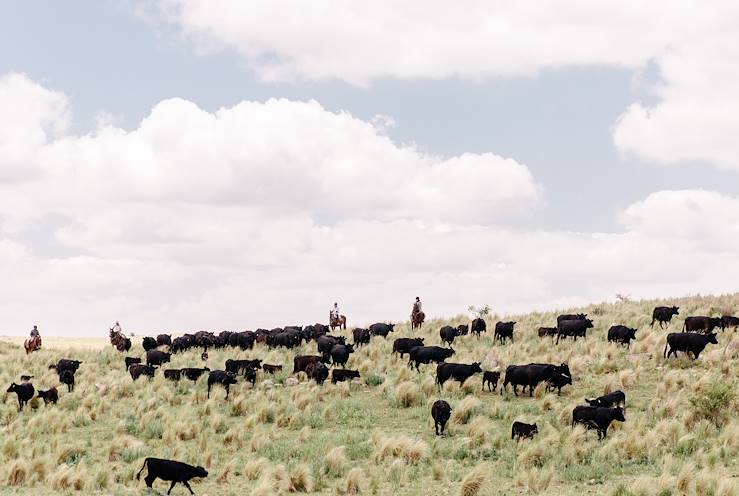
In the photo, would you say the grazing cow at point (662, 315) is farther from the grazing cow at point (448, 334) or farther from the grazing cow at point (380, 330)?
the grazing cow at point (380, 330)

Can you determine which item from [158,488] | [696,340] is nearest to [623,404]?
[696,340]

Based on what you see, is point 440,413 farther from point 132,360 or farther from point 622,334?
point 132,360

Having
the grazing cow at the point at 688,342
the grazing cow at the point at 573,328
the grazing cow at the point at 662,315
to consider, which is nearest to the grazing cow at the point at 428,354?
the grazing cow at the point at 573,328

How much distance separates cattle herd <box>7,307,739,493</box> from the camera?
A: 66.1 ft

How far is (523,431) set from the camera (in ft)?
64.8

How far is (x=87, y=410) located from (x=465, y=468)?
15.8 meters

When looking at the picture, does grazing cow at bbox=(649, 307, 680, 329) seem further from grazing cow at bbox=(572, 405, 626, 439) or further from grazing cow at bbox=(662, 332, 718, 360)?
grazing cow at bbox=(572, 405, 626, 439)

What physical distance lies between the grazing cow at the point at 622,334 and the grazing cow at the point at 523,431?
14256mm

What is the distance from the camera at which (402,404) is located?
82.7 feet

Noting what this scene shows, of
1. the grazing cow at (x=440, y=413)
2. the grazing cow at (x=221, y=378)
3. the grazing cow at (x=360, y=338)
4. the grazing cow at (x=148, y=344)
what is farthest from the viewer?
the grazing cow at (x=148, y=344)

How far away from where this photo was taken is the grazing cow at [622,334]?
32.5 metres

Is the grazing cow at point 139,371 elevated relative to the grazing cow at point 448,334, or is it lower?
lower

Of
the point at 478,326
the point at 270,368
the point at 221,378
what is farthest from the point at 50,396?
the point at 478,326

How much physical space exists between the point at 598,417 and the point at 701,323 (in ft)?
51.5
